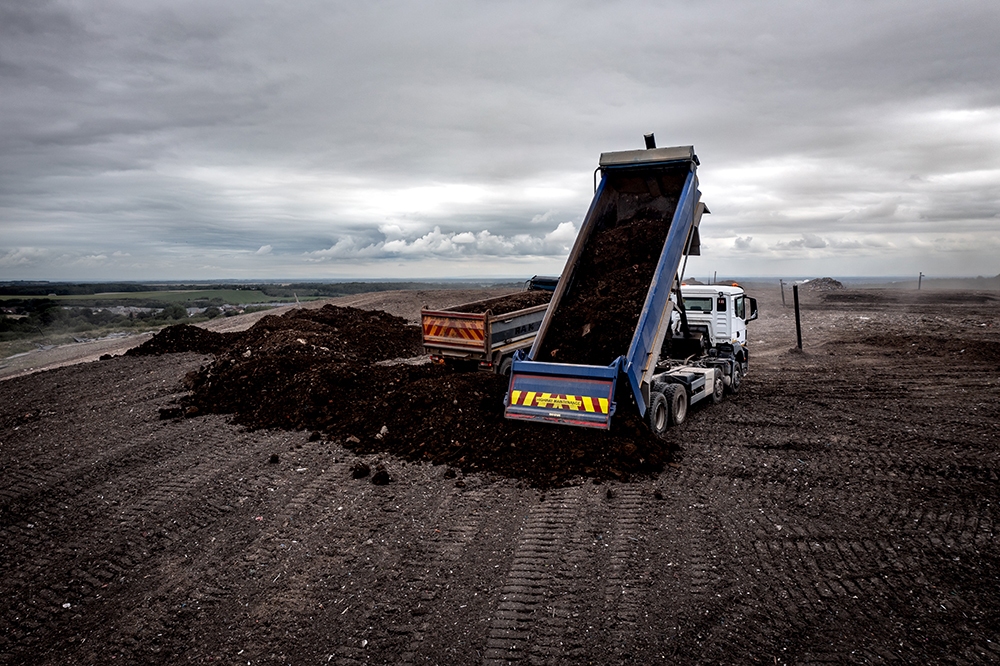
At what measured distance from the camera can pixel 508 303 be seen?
43.7ft

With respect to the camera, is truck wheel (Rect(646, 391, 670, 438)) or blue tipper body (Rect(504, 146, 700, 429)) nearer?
blue tipper body (Rect(504, 146, 700, 429))

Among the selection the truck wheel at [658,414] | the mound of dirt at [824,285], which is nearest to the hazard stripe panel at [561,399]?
the truck wheel at [658,414]

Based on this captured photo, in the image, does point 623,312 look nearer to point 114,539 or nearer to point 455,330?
point 455,330

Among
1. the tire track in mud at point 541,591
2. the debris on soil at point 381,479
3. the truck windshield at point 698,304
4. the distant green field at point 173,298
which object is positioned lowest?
the tire track in mud at point 541,591

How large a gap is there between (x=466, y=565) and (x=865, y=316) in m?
30.1

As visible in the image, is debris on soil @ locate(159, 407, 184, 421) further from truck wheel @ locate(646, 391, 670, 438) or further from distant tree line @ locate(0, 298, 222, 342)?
distant tree line @ locate(0, 298, 222, 342)

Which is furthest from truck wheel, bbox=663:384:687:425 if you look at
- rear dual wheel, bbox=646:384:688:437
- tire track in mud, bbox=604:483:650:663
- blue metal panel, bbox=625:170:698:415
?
tire track in mud, bbox=604:483:650:663

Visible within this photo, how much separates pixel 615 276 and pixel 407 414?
396 cm

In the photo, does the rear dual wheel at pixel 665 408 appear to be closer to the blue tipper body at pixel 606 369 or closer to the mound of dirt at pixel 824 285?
the blue tipper body at pixel 606 369

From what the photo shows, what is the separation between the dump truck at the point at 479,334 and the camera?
445 inches

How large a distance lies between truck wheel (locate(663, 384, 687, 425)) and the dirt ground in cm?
31

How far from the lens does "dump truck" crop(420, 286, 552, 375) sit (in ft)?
37.1

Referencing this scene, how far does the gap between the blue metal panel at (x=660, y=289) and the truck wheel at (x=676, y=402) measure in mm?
1091

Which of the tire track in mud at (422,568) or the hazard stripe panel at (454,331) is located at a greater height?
the hazard stripe panel at (454,331)
